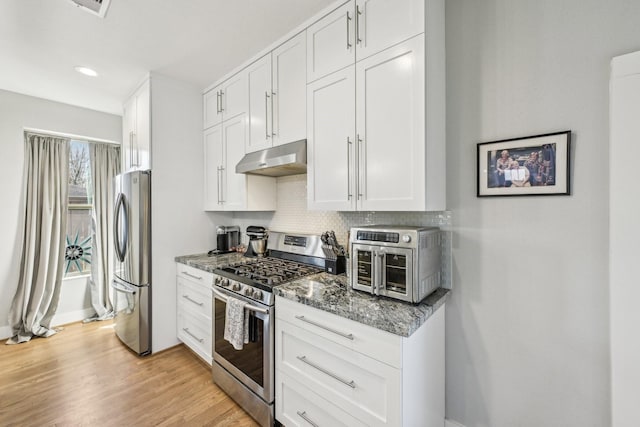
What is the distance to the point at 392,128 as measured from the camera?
1.48 metres

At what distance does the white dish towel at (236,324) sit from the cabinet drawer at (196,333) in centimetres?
54

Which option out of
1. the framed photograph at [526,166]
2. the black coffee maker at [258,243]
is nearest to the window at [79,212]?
the black coffee maker at [258,243]

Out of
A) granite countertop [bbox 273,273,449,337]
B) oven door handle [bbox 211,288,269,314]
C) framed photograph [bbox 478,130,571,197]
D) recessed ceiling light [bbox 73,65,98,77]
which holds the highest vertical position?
recessed ceiling light [bbox 73,65,98,77]

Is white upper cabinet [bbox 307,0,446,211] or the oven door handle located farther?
the oven door handle

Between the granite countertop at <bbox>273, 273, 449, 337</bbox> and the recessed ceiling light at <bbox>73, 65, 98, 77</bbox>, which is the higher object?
the recessed ceiling light at <bbox>73, 65, 98, 77</bbox>

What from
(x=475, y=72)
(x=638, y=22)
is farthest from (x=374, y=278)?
(x=638, y=22)

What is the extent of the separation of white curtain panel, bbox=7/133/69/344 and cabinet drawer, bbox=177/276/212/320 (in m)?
1.76

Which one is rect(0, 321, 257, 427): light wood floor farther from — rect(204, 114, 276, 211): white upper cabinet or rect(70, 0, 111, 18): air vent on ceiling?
rect(70, 0, 111, 18): air vent on ceiling

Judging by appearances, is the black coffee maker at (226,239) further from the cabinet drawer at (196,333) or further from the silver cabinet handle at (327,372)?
the silver cabinet handle at (327,372)

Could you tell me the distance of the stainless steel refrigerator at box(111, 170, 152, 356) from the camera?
257cm

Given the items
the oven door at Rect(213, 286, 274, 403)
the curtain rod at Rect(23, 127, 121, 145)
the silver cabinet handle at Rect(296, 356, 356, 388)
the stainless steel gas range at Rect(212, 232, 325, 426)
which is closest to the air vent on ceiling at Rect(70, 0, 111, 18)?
the stainless steel gas range at Rect(212, 232, 325, 426)

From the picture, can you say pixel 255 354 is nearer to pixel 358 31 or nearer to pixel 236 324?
pixel 236 324

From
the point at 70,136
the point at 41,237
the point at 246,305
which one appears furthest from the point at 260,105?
the point at 41,237

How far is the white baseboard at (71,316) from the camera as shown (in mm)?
3306
